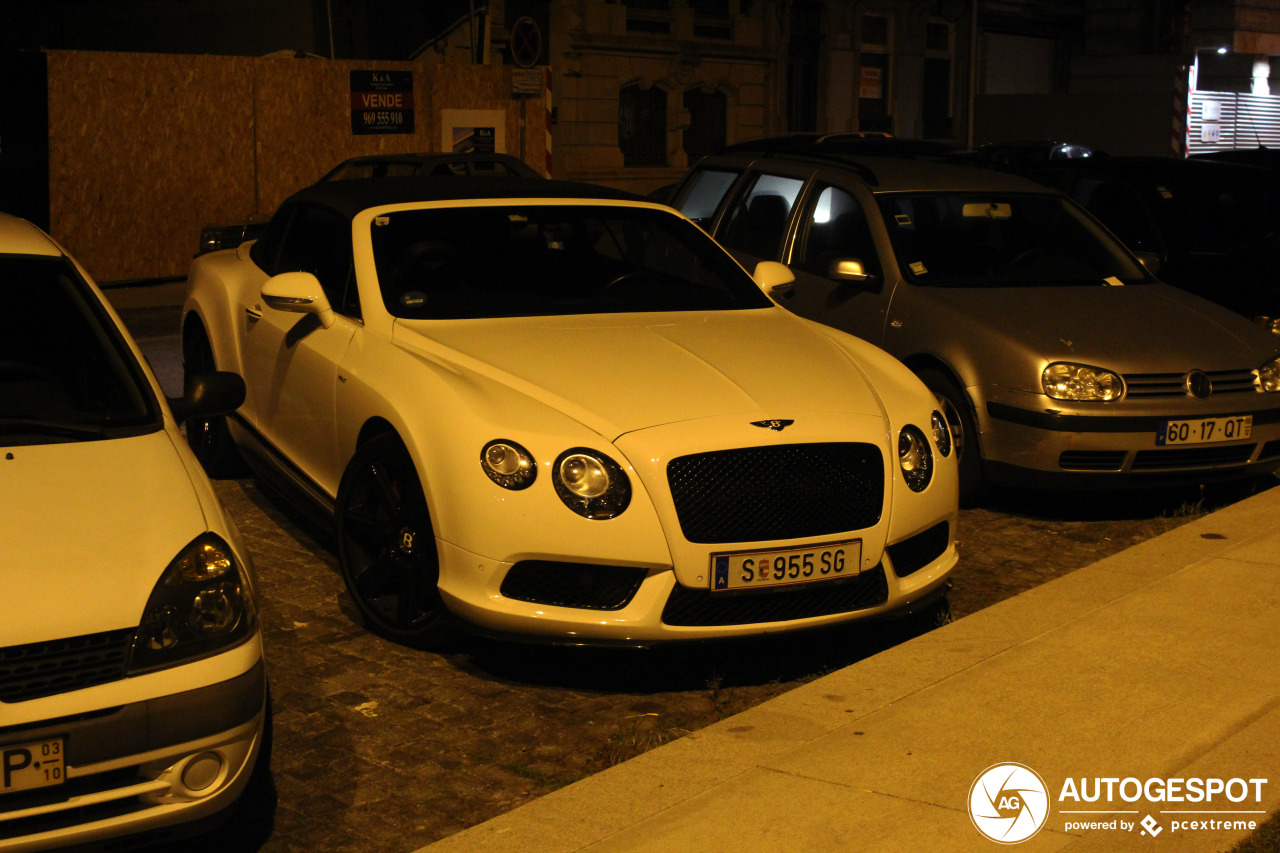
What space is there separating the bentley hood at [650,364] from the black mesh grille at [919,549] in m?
0.44

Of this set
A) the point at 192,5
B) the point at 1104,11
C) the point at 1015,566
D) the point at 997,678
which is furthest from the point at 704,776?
the point at 1104,11

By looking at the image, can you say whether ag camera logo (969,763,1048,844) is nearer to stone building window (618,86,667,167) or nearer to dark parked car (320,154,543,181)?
dark parked car (320,154,543,181)

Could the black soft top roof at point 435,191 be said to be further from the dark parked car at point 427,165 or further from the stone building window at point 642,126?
the stone building window at point 642,126

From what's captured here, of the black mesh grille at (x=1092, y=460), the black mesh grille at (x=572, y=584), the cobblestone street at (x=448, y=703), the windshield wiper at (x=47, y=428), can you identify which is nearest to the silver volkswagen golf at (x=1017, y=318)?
the black mesh grille at (x=1092, y=460)

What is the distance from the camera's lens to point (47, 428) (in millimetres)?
3768

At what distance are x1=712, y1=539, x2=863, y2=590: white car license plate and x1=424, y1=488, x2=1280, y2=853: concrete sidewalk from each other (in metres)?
0.32

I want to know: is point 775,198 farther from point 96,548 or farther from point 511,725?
point 96,548

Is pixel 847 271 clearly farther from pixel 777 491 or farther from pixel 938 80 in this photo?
pixel 938 80

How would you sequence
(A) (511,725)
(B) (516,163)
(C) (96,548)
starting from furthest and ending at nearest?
(B) (516,163) < (A) (511,725) < (C) (96,548)

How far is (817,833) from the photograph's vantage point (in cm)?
341

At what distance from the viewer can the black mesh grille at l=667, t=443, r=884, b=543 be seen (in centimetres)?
439

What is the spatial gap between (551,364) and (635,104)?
78.3 ft

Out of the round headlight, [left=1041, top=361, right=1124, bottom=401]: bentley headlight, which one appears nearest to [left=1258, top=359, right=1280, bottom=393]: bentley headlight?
[left=1041, top=361, right=1124, bottom=401]: bentley headlight

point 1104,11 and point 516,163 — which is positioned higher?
point 1104,11
